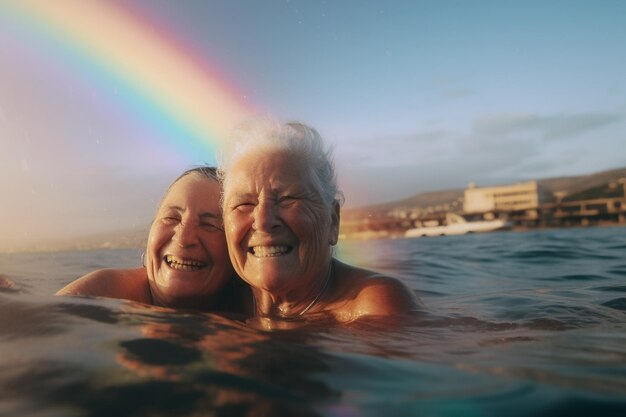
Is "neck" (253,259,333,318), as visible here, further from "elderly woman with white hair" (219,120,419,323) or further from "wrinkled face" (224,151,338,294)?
"wrinkled face" (224,151,338,294)

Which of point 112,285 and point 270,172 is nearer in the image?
point 270,172

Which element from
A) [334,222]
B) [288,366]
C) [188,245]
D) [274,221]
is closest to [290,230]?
[274,221]

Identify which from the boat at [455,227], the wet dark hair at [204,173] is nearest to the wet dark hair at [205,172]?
the wet dark hair at [204,173]

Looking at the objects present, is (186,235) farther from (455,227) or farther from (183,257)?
(455,227)

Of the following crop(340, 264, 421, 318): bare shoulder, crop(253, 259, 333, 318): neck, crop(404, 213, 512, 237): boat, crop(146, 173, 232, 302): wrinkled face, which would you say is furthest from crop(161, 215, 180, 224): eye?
crop(404, 213, 512, 237): boat

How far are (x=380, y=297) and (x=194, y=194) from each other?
1.67 metres

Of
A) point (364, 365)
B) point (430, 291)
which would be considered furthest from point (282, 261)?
point (430, 291)

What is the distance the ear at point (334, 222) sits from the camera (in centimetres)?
391

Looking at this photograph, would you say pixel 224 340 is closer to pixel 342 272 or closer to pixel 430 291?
pixel 342 272

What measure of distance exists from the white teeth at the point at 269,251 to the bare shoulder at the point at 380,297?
590 mm

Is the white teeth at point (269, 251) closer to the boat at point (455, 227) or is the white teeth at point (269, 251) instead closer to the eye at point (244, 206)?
the eye at point (244, 206)

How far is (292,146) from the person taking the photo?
3689mm

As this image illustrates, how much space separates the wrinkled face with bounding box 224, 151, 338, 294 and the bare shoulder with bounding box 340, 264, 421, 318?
0.38 meters

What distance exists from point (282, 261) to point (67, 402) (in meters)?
1.97
